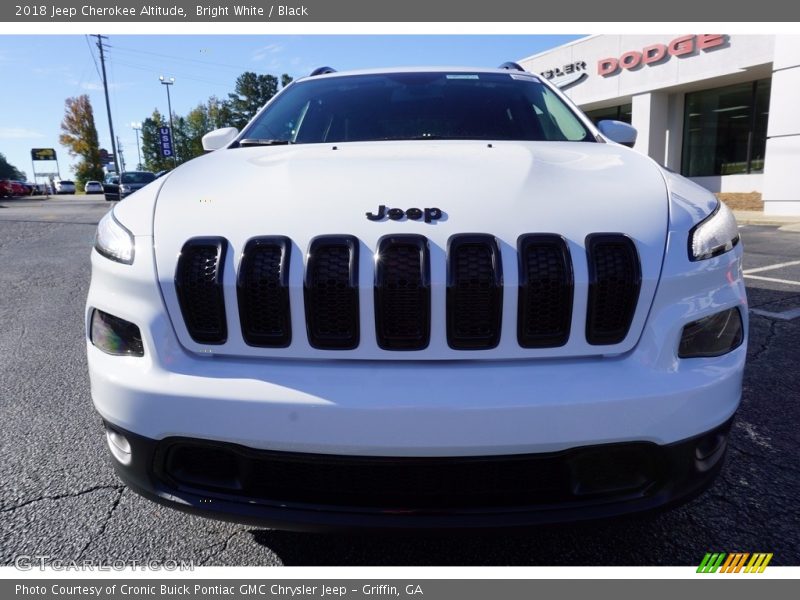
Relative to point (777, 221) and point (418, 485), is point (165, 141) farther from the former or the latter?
point (418, 485)

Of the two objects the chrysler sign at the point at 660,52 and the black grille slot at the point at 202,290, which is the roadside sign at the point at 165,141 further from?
the black grille slot at the point at 202,290

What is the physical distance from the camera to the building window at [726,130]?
15323 millimetres

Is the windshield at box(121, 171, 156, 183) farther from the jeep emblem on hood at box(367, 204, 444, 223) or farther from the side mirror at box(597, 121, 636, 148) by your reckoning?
the jeep emblem on hood at box(367, 204, 444, 223)

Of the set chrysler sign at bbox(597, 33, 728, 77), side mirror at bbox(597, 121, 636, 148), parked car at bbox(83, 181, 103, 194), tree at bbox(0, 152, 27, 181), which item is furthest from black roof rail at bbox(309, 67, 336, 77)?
tree at bbox(0, 152, 27, 181)

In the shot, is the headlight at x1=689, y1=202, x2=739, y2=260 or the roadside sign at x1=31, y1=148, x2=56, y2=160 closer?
the headlight at x1=689, y1=202, x2=739, y2=260

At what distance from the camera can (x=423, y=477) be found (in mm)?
1431

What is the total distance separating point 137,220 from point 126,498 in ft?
3.65

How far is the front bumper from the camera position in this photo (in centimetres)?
139

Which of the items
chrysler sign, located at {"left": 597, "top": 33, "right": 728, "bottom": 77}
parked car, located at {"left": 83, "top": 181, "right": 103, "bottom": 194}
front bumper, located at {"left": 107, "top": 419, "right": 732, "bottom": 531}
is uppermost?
chrysler sign, located at {"left": 597, "top": 33, "right": 728, "bottom": 77}

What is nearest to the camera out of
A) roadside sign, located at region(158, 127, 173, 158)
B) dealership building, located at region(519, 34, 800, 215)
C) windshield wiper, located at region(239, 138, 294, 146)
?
windshield wiper, located at region(239, 138, 294, 146)

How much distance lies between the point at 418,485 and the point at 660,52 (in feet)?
62.5

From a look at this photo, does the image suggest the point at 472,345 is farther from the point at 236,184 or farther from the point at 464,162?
the point at 236,184

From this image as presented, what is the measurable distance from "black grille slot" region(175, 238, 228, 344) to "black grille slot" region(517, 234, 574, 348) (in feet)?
2.58

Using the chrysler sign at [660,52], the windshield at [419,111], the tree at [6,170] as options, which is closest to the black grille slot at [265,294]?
the windshield at [419,111]
